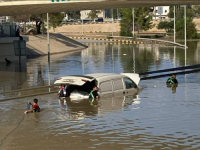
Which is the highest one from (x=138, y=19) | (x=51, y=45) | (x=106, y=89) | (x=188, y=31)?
(x=138, y=19)

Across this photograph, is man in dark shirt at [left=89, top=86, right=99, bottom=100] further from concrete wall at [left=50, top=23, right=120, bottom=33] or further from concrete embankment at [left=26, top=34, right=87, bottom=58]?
concrete wall at [left=50, top=23, right=120, bottom=33]

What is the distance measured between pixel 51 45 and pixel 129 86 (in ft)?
130

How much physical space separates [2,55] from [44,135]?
3473cm

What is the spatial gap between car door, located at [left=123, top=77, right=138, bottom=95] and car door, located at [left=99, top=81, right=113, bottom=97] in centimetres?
99

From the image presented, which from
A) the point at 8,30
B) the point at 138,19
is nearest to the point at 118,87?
the point at 8,30

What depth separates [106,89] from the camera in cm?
2361

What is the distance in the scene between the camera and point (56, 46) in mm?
63906

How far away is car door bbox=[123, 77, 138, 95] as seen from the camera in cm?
2448

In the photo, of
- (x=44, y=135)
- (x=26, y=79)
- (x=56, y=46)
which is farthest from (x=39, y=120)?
(x=56, y=46)

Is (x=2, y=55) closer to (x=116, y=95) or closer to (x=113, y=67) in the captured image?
(x=113, y=67)

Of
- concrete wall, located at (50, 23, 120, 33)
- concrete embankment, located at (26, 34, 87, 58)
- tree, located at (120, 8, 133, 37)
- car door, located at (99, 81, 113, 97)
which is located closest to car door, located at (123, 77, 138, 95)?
car door, located at (99, 81, 113, 97)

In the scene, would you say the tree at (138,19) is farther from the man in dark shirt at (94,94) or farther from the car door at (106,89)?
the man in dark shirt at (94,94)

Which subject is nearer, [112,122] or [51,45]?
[112,122]

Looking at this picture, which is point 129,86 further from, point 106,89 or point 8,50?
point 8,50
